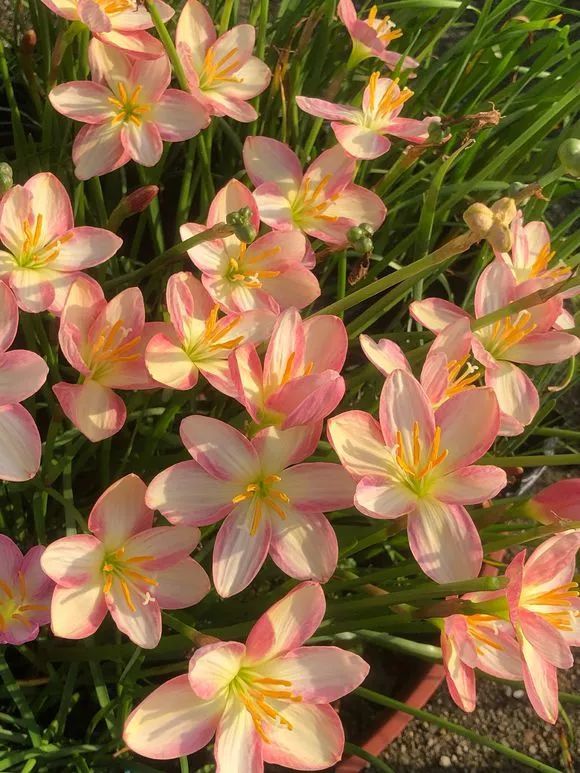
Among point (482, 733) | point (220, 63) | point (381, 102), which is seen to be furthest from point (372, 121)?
point (482, 733)

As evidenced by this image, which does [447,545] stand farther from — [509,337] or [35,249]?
[35,249]

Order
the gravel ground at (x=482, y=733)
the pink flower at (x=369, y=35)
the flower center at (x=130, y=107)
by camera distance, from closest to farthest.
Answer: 1. the flower center at (x=130, y=107)
2. the pink flower at (x=369, y=35)
3. the gravel ground at (x=482, y=733)

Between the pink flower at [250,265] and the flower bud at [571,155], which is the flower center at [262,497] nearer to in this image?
the pink flower at [250,265]

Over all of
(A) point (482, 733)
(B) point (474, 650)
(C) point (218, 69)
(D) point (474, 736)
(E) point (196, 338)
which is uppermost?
(C) point (218, 69)

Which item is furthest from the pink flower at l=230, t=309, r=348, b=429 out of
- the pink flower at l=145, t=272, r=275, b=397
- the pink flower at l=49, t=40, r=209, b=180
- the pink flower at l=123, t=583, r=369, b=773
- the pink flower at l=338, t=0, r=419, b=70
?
the pink flower at l=338, t=0, r=419, b=70

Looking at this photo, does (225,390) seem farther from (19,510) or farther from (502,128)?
(502,128)

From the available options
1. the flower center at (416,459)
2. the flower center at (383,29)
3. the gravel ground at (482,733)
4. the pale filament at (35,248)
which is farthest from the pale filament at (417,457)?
the gravel ground at (482,733)

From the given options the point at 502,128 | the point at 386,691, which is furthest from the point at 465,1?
the point at 386,691

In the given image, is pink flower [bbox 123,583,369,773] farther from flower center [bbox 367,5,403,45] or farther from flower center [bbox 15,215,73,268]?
flower center [bbox 367,5,403,45]
